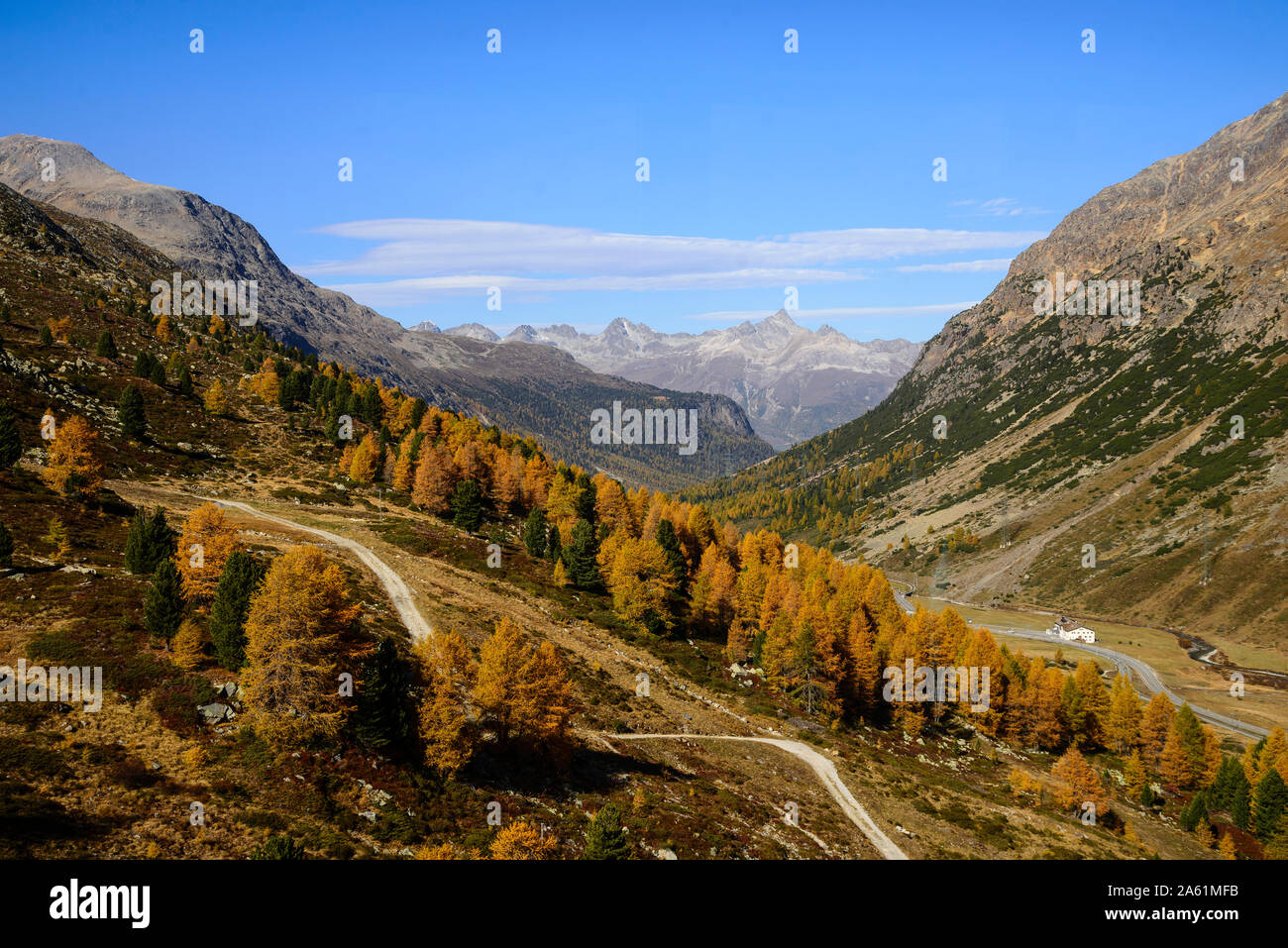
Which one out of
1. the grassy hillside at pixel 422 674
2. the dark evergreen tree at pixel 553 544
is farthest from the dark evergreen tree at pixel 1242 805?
the dark evergreen tree at pixel 553 544

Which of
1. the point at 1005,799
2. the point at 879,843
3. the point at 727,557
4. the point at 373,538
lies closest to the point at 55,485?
the point at 373,538

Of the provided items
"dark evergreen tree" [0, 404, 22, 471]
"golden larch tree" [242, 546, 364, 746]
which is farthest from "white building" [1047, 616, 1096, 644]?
"dark evergreen tree" [0, 404, 22, 471]

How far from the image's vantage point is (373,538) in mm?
84875

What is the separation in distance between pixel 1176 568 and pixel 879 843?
16567cm

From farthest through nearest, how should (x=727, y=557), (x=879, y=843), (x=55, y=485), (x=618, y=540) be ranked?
(x=727, y=557)
(x=618, y=540)
(x=55, y=485)
(x=879, y=843)

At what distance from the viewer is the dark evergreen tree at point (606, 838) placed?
32.5m

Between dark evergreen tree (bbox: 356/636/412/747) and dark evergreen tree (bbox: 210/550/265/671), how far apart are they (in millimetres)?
7765

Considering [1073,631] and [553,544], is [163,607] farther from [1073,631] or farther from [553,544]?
[1073,631]

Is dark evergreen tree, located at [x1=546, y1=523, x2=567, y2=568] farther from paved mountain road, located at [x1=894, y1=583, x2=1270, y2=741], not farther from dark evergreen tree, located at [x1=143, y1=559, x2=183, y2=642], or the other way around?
paved mountain road, located at [x1=894, y1=583, x2=1270, y2=741]

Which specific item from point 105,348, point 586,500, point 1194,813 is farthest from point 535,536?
Result: point 105,348

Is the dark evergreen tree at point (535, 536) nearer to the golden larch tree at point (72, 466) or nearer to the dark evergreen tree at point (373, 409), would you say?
the golden larch tree at point (72, 466)

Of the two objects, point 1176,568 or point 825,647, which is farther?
point 1176,568

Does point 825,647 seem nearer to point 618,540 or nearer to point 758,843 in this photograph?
point 618,540

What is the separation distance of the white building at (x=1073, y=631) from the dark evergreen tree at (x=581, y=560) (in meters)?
113
